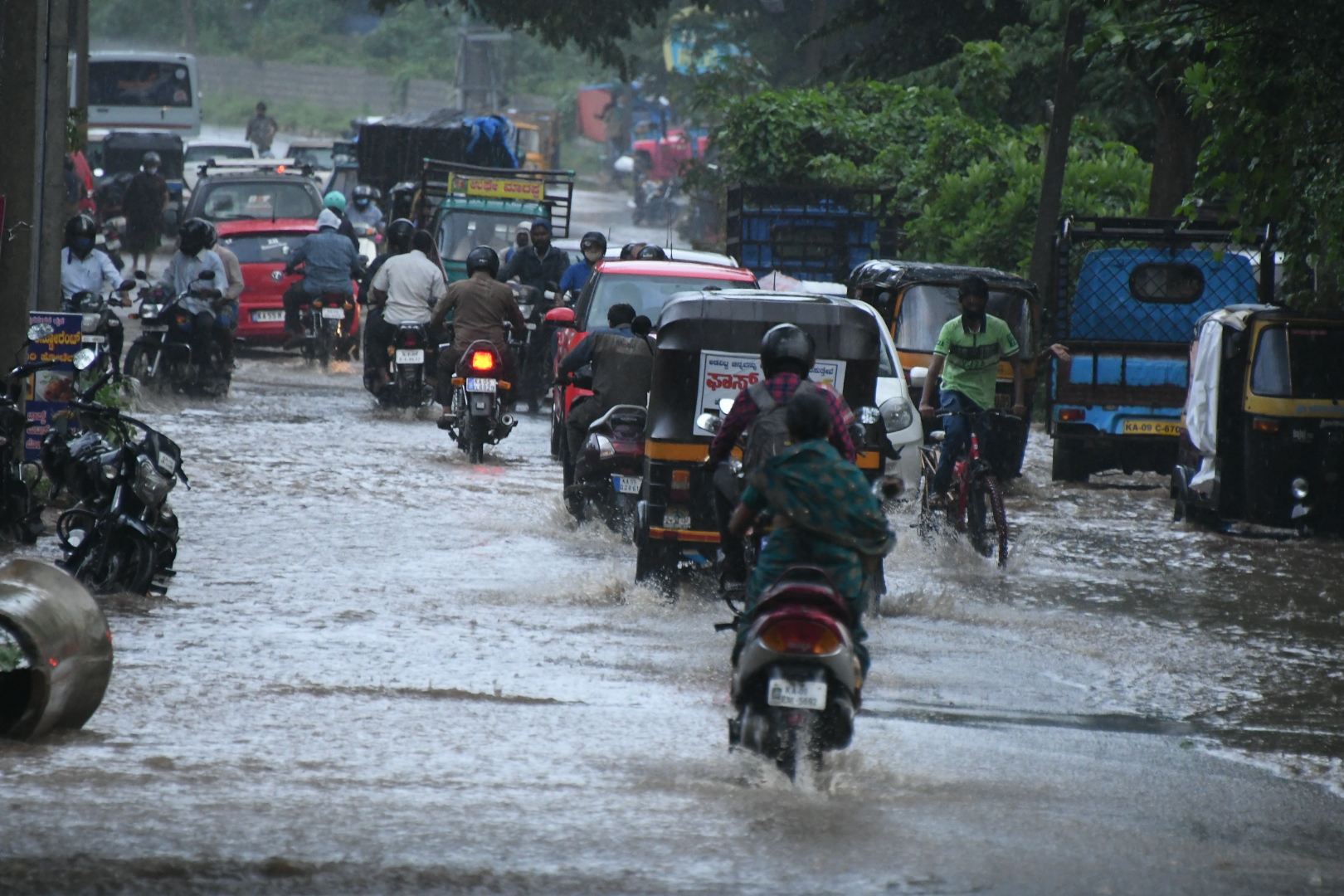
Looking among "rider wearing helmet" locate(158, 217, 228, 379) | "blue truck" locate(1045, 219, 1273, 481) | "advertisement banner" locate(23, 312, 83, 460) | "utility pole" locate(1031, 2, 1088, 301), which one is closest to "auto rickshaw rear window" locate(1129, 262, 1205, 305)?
"blue truck" locate(1045, 219, 1273, 481)

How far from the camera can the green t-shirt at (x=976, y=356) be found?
12.2 m

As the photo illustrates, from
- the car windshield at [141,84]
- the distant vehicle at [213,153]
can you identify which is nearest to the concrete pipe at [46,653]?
the distant vehicle at [213,153]

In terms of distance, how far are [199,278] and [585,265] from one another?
375cm

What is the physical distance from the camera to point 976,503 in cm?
1161

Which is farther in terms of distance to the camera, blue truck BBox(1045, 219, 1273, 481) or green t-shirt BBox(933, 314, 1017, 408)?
blue truck BBox(1045, 219, 1273, 481)

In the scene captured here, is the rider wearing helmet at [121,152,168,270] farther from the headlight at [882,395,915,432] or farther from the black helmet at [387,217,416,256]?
the headlight at [882,395,915,432]

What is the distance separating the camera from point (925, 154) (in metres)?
25.9

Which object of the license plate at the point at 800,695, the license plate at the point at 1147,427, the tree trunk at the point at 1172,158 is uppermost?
the tree trunk at the point at 1172,158

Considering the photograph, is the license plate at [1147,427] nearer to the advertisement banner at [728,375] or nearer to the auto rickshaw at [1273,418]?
the auto rickshaw at [1273,418]

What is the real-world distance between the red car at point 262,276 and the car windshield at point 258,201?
10.8 feet

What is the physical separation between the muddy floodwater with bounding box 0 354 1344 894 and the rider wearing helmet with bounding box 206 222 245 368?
584 cm

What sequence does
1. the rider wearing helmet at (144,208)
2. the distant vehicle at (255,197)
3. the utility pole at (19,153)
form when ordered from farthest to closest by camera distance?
1. the rider wearing helmet at (144,208)
2. the distant vehicle at (255,197)
3. the utility pole at (19,153)

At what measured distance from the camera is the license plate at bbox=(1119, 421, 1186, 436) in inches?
620

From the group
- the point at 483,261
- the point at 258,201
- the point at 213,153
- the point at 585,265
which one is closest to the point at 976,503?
the point at 483,261
